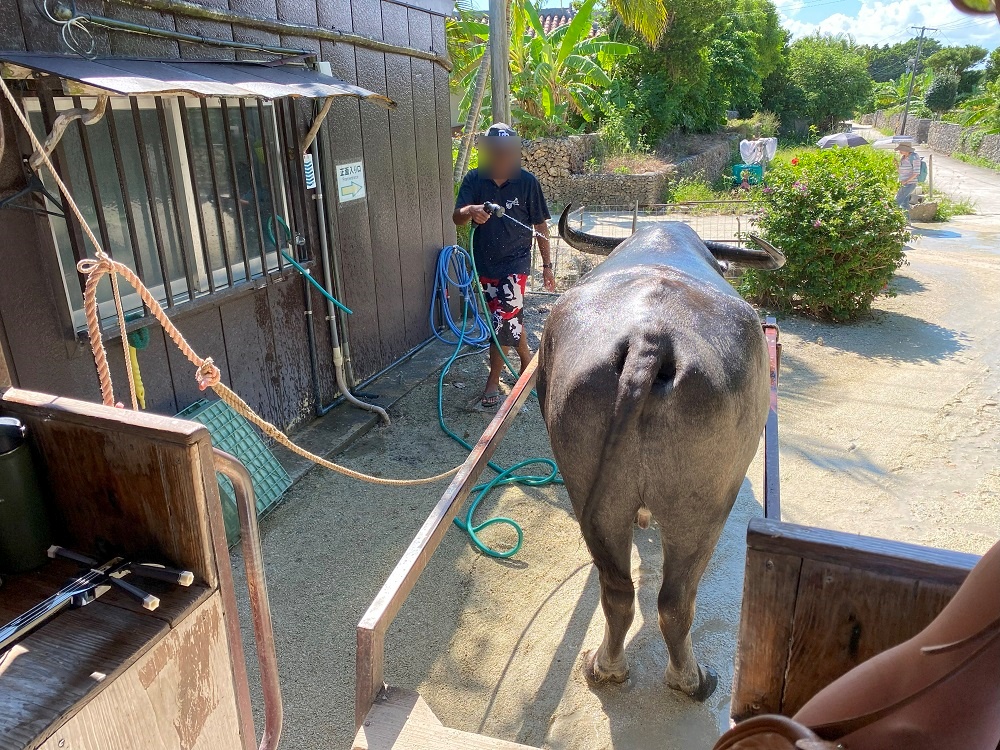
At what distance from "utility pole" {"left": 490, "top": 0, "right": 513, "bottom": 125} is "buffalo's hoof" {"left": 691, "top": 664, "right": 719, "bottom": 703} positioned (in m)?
5.70

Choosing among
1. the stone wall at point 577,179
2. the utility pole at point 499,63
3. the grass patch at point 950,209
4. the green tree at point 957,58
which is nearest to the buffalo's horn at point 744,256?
the utility pole at point 499,63

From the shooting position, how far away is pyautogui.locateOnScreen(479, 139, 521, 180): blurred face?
450 cm

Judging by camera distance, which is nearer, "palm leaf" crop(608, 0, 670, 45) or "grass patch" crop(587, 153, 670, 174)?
"palm leaf" crop(608, 0, 670, 45)

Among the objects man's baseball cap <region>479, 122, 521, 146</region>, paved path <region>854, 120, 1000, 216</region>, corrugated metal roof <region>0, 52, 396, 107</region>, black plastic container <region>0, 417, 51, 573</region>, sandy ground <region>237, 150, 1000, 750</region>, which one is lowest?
sandy ground <region>237, 150, 1000, 750</region>

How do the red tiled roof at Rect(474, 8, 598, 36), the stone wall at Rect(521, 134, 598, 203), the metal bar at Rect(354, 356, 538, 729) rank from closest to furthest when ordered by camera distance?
the metal bar at Rect(354, 356, 538, 729) → the stone wall at Rect(521, 134, 598, 203) → the red tiled roof at Rect(474, 8, 598, 36)

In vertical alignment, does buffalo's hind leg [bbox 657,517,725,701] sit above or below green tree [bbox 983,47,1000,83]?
below

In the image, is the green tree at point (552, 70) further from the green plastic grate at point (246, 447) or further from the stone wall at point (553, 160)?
the green plastic grate at point (246, 447)

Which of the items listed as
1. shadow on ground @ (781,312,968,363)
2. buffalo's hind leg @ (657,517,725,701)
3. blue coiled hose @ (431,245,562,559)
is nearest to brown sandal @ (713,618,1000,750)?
buffalo's hind leg @ (657,517,725,701)

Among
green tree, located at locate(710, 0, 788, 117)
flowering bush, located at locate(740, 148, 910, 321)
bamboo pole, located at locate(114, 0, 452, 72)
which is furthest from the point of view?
green tree, located at locate(710, 0, 788, 117)

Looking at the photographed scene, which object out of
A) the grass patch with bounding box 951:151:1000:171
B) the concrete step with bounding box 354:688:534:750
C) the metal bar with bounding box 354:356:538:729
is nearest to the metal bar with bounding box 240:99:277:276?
the metal bar with bounding box 354:356:538:729

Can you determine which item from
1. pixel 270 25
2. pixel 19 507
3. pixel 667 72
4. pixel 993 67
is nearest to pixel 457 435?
pixel 270 25

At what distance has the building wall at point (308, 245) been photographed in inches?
113

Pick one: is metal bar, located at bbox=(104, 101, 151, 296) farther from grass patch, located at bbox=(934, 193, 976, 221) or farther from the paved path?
the paved path

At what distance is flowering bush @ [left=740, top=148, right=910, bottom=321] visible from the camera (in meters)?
6.21
